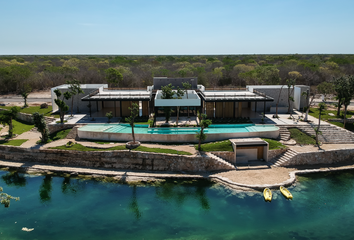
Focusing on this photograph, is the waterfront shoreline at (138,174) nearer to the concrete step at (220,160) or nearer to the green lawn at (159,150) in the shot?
the concrete step at (220,160)

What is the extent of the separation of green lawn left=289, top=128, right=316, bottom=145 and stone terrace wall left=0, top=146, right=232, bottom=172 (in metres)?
10.3

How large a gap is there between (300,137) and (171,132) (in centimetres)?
1583

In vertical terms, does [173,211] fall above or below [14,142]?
below

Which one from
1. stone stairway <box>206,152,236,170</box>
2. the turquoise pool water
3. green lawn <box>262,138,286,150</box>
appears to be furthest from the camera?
the turquoise pool water

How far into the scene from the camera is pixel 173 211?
81.1ft

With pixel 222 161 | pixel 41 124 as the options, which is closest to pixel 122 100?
pixel 41 124

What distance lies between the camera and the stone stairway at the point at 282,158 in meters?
31.9

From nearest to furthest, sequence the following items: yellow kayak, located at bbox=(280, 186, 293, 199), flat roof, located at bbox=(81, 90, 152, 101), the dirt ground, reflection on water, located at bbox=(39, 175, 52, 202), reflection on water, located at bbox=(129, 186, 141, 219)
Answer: reflection on water, located at bbox=(129, 186, 141, 219) < yellow kayak, located at bbox=(280, 186, 293, 199) < reflection on water, located at bbox=(39, 175, 52, 202) < the dirt ground < flat roof, located at bbox=(81, 90, 152, 101)

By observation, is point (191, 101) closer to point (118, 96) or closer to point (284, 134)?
point (118, 96)

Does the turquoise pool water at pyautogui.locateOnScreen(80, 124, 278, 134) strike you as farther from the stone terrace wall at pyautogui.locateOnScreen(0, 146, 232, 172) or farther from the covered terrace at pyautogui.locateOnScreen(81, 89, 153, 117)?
the covered terrace at pyautogui.locateOnScreen(81, 89, 153, 117)

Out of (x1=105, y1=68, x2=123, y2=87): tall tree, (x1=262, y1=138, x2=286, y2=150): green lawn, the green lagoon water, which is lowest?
the green lagoon water

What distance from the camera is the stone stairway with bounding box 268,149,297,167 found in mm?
31905

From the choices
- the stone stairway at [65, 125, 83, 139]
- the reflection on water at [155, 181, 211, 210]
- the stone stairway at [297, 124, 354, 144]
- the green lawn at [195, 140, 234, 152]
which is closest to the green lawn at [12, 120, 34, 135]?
the stone stairway at [65, 125, 83, 139]

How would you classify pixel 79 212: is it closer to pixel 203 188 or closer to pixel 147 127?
pixel 203 188
